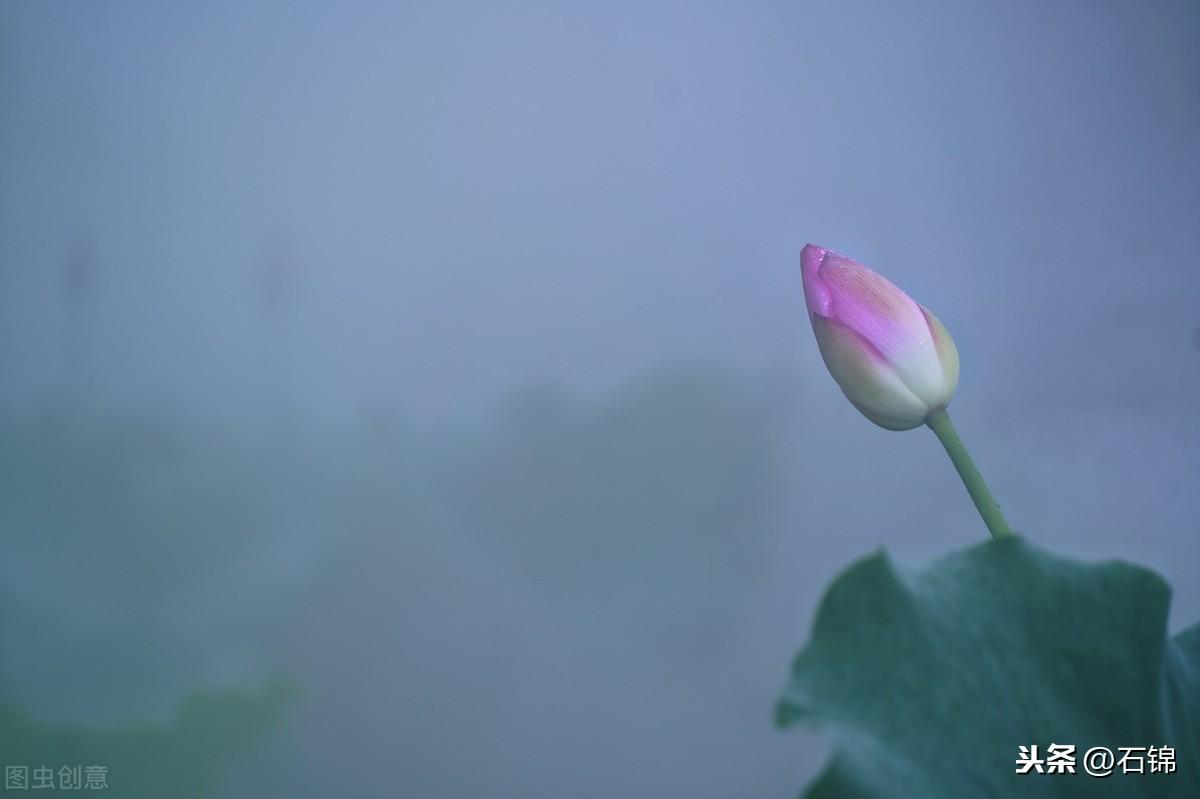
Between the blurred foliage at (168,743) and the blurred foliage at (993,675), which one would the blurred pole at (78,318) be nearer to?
the blurred foliage at (168,743)

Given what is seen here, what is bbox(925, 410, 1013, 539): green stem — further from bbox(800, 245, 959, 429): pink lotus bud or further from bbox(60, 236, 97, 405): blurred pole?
bbox(60, 236, 97, 405): blurred pole

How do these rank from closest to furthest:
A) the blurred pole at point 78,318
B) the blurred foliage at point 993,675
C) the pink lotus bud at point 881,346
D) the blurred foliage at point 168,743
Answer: the blurred foliage at point 993,675 < the pink lotus bud at point 881,346 < the blurred foliage at point 168,743 < the blurred pole at point 78,318

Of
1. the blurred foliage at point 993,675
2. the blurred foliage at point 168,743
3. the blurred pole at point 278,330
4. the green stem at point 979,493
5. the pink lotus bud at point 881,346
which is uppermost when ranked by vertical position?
the blurred pole at point 278,330

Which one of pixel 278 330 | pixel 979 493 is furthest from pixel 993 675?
pixel 278 330

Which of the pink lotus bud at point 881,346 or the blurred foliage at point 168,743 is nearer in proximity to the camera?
the pink lotus bud at point 881,346

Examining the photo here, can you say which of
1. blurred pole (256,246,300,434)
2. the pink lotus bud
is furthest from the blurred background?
the pink lotus bud

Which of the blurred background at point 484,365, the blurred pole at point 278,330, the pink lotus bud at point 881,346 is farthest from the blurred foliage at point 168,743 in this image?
the pink lotus bud at point 881,346

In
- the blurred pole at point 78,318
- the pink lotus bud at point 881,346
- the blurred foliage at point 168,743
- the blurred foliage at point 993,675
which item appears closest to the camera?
the blurred foliage at point 993,675

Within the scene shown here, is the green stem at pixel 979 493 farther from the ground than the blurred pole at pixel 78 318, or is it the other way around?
the blurred pole at pixel 78 318
